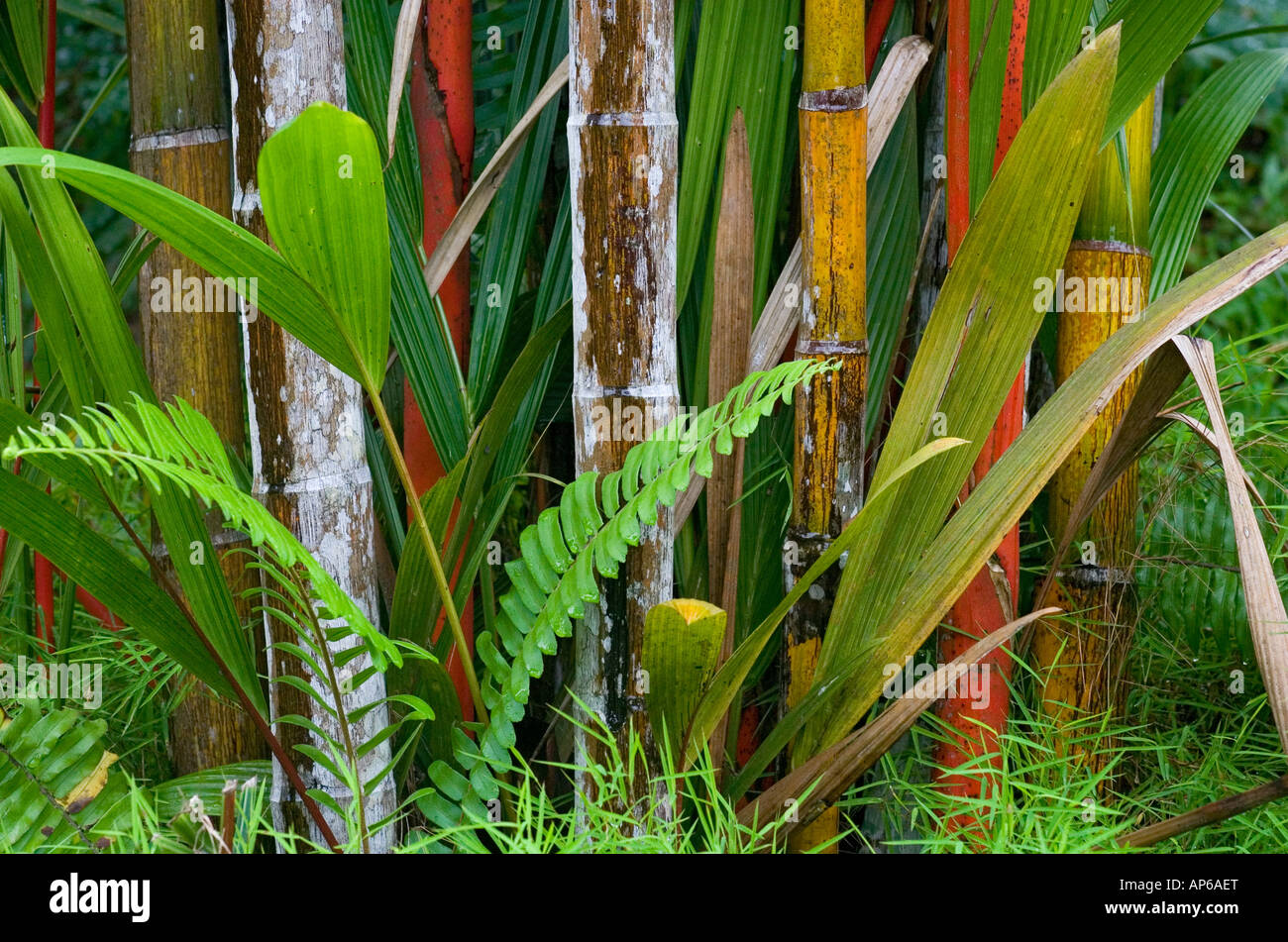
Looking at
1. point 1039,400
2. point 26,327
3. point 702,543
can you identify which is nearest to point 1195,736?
point 1039,400

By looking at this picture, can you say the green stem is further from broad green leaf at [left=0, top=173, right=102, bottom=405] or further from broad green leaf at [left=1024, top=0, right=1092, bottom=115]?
broad green leaf at [left=1024, top=0, right=1092, bottom=115]

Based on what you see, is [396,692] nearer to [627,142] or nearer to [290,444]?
[290,444]

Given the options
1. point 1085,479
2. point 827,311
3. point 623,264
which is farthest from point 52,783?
point 1085,479

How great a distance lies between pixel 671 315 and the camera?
0.77 metres

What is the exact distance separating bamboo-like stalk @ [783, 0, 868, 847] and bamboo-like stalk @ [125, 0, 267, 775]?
0.45 m

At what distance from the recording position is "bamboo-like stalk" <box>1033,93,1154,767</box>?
87 cm

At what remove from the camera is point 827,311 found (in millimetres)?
796

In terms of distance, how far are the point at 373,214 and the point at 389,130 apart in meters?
0.21

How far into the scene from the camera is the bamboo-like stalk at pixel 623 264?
0.73 meters

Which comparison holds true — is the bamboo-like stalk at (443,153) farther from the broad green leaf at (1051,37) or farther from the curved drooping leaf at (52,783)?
the broad green leaf at (1051,37)

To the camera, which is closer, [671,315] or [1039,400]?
[671,315]

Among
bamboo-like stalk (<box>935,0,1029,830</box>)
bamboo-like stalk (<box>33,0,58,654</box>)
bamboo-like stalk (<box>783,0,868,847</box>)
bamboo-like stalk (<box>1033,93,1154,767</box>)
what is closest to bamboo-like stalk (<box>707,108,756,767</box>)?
bamboo-like stalk (<box>783,0,868,847</box>)

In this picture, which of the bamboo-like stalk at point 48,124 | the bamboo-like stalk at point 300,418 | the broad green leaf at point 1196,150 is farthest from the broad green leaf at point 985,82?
the bamboo-like stalk at point 48,124

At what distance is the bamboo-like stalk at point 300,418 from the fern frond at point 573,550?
98 mm
